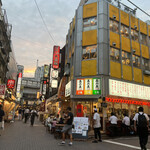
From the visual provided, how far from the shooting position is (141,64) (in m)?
19.8

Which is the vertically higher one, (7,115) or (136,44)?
(136,44)

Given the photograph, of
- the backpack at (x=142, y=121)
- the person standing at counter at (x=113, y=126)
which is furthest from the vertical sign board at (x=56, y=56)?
the backpack at (x=142, y=121)

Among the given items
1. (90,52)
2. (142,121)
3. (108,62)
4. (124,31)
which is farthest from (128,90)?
(142,121)

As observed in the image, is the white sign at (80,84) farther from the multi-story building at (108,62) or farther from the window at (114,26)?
the window at (114,26)

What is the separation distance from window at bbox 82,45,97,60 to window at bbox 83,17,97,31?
2564 millimetres

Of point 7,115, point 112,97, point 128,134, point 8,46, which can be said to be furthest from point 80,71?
point 8,46

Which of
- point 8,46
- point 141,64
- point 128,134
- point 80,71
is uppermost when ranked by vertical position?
point 8,46

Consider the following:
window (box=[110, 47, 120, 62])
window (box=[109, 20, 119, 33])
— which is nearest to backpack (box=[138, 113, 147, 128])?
window (box=[110, 47, 120, 62])

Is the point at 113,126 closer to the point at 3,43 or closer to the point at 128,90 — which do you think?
the point at 128,90

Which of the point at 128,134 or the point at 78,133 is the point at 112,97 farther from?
the point at 78,133

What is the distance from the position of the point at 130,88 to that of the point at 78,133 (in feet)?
33.8

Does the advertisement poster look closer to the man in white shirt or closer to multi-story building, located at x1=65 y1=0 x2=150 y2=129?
the man in white shirt

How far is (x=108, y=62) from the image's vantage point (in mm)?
17109

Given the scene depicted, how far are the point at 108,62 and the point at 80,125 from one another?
30.0ft
